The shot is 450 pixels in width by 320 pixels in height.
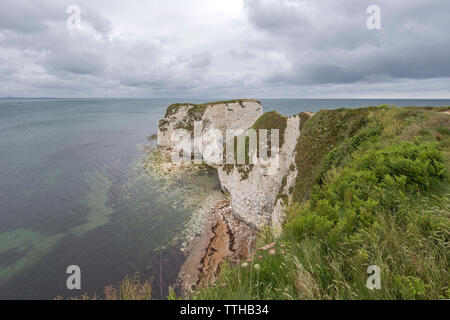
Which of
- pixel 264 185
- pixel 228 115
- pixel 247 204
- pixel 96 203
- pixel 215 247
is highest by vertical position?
pixel 228 115

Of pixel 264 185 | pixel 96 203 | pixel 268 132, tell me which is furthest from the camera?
pixel 96 203

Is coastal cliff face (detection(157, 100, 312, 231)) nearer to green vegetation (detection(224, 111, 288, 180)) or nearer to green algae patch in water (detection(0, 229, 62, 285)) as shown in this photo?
green vegetation (detection(224, 111, 288, 180))

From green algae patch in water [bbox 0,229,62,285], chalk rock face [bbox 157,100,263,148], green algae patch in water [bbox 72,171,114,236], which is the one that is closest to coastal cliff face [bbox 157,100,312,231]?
green algae patch in water [bbox 72,171,114,236]

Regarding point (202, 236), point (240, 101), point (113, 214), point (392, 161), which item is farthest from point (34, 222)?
point (240, 101)

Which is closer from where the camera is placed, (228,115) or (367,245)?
(367,245)

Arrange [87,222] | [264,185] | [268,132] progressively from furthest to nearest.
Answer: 1. [268,132]
2. [87,222]
3. [264,185]

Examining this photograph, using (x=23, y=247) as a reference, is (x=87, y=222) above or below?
above

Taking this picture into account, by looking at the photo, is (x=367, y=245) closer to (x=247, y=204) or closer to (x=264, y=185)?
(x=264, y=185)

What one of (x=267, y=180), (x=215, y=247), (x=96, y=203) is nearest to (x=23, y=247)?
(x=96, y=203)

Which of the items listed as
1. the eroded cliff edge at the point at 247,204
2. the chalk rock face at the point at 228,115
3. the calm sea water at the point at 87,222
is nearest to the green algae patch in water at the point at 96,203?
the calm sea water at the point at 87,222
